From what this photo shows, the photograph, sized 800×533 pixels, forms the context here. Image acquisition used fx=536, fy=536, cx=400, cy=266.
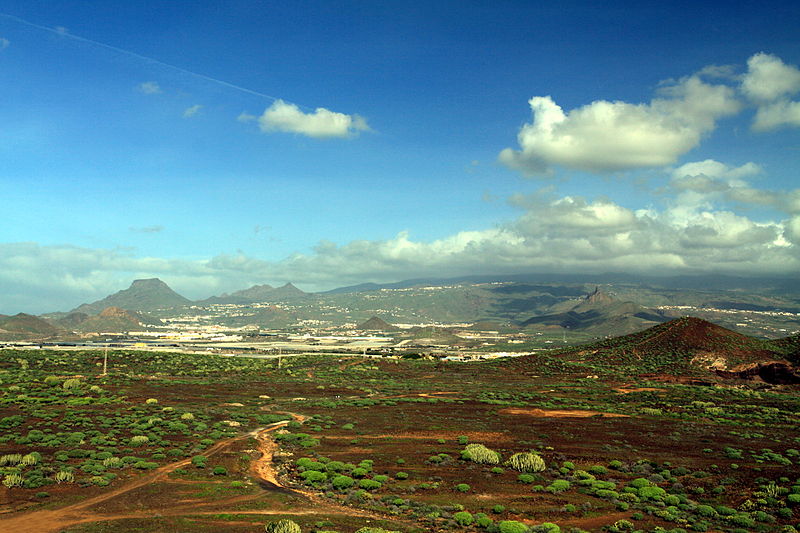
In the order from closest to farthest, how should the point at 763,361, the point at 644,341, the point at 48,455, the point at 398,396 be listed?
the point at 48,455, the point at 398,396, the point at 763,361, the point at 644,341

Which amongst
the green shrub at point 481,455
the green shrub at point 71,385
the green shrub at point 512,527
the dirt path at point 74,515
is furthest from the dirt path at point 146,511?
the green shrub at point 71,385

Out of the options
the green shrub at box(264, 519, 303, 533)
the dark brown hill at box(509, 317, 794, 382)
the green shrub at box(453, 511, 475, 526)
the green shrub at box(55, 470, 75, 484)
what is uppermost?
the green shrub at box(264, 519, 303, 533)

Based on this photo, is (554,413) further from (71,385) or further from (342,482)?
(71,385)

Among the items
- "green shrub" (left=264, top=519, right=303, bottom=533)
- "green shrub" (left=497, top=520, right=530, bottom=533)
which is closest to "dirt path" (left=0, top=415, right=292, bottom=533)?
"green shrub" (left=264, top=519, right=303, bottom=533)

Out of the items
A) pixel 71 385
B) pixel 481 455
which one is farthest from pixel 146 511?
pixel 71 385

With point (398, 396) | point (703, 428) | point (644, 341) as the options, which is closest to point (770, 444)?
point (703, 428)

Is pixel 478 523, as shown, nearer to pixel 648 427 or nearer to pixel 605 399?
pixel 648 427

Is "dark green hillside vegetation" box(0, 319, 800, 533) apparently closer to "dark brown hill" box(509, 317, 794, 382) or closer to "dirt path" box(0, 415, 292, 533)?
"dirt path" box(0, 415, 292, 533)

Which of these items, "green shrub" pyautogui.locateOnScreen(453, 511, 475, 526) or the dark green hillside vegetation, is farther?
the dark green hillside vegetation

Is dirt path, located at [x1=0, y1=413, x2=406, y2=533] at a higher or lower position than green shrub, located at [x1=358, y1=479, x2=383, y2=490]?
higher

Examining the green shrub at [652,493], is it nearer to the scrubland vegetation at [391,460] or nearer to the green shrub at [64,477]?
the scrubland vegetation at [391,460]

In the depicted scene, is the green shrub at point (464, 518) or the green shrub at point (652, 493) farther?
the green shrub at point (652, 493)
